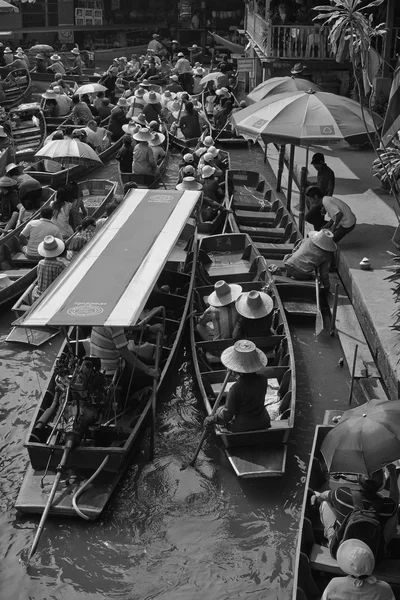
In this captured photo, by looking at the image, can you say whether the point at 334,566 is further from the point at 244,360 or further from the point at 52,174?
the point at 52,174

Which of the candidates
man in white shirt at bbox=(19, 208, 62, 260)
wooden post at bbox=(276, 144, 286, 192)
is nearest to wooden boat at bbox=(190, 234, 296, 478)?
man in white shirt at bbox=(19, 208, 62, 260)

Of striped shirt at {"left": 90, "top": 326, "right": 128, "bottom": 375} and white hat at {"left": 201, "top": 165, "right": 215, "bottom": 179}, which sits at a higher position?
white hat at {"left": 201, "top": 165, "right": 215, "bottom": 179}

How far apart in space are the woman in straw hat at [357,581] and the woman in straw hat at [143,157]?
12.5m

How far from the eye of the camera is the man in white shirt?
12797mm

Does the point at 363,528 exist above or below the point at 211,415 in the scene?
above

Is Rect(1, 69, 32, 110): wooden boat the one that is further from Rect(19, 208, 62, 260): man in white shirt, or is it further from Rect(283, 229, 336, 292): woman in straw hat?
Rect(283, 229, 336, 292): woman in straw hat

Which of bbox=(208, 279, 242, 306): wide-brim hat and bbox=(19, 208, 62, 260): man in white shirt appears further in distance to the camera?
bbox=(19, 208, 62, 260): man in white shirt

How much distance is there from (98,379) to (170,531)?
1.75 meters

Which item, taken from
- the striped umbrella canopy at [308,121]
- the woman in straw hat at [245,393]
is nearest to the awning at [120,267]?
the woman in straw hat at [245,393]

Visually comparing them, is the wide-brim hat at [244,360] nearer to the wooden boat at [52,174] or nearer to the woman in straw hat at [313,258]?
the woman in straw hat at [313,258]

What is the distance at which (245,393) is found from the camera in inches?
320

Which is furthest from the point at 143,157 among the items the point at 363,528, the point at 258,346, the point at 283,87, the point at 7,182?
the point at 363,528

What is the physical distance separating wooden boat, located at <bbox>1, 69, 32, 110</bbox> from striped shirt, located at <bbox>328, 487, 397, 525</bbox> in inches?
824

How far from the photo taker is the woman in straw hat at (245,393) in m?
8.05
